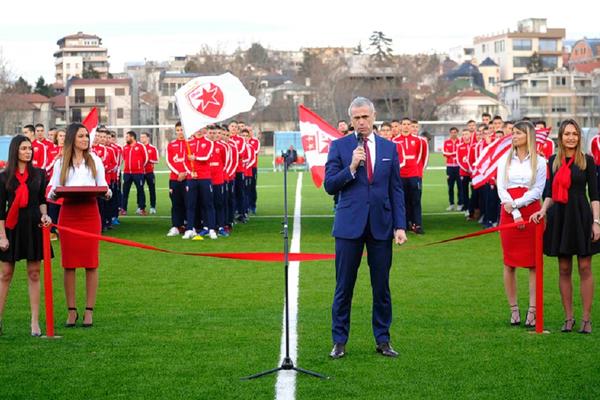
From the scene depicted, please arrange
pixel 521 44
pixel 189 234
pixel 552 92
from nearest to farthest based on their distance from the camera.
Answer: pixel 189 234
pixel 552 92
pixel 521 44

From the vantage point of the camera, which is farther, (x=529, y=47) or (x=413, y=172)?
(x=529, y=47)

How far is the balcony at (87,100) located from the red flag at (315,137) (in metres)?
113

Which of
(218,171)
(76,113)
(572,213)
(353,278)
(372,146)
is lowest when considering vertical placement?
(353,278)

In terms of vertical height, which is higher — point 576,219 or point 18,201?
point 18,201

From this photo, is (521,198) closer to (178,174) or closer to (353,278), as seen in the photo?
(353,278)

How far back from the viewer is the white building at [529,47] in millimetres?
184500

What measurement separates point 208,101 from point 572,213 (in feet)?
34.1

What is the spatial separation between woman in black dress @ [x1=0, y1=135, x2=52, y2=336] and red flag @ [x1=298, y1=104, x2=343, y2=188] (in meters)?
9.45

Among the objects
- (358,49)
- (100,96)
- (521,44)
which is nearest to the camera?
(100,96)

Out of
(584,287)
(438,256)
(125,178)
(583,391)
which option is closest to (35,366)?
(583,391)

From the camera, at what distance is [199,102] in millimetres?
19906

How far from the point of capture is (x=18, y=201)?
34.7 feet

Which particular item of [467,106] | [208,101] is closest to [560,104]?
[467,106]

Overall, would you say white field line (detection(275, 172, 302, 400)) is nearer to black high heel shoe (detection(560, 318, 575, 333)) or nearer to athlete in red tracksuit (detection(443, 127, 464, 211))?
black high heel shoe (detection(560, 318, 575, 333))
